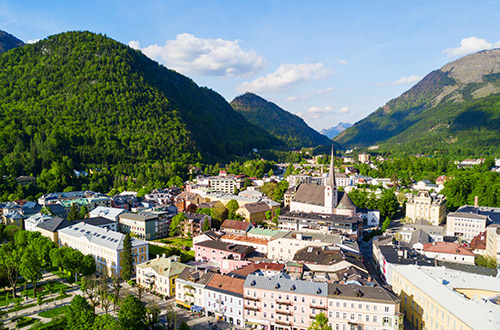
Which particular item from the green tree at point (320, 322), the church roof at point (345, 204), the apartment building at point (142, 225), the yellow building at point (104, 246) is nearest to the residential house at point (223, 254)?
the yellow building at point (104, 246)

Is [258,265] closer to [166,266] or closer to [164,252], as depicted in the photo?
[166,266]

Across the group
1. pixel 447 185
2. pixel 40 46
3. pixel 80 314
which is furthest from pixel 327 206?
pixel 40 46

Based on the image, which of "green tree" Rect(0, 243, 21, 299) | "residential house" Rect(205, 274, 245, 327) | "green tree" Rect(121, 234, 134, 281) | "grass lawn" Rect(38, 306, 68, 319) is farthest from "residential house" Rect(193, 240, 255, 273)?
"green tree" Rect(0, 243, 21, 299)

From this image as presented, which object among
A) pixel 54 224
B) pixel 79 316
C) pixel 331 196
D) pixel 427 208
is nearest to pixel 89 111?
pixel 54 224

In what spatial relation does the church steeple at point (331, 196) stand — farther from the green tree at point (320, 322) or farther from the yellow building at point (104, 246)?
the green tree at point (320, 322)

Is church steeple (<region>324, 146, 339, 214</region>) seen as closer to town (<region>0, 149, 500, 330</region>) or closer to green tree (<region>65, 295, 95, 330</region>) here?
town (<region>0, 149, 500, 330</region>)

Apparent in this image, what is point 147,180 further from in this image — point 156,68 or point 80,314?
point 156,68
